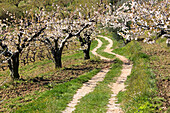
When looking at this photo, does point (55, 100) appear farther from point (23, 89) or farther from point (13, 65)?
point (13, 65)

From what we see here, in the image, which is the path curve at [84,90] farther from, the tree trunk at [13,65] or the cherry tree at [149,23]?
the tree trunk at [13,65]

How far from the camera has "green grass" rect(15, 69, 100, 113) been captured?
10.5 meters

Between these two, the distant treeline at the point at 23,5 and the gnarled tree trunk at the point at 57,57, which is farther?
the distant treeline at the point at 23,5

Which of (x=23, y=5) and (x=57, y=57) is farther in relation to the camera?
(x=23, y=5)

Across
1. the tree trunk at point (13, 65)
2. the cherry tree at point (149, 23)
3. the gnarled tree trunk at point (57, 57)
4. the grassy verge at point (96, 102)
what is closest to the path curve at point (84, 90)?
the grassy verge at point (96, 102)

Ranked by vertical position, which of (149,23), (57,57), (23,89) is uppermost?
(149,23)

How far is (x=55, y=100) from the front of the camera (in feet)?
39.3

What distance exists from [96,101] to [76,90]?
3.33 m

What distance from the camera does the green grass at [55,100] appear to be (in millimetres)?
10457

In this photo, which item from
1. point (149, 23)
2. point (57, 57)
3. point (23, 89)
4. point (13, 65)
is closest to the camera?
point (149, 23)

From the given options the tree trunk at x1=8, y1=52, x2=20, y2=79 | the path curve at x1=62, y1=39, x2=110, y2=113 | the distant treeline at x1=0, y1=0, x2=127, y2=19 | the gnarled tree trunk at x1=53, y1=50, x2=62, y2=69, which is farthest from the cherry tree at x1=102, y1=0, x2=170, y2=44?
the tree trunk at x1=8, y1=52, x2=20, y2=79

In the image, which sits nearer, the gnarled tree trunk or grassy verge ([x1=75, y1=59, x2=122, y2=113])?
grassy verge ([x1=75, y1=59, x2=122, y2=113])

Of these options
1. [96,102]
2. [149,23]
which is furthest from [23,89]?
[149,23]

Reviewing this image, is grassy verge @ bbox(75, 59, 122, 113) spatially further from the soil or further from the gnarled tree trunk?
the gnarled tree trunk
